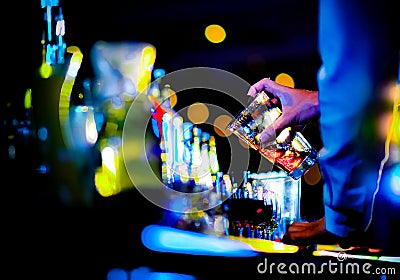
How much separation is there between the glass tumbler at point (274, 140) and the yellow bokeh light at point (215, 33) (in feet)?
2.76

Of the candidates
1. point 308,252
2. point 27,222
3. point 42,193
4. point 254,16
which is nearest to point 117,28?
point 254,16

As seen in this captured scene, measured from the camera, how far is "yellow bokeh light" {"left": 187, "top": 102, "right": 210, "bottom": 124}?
7.00 ft

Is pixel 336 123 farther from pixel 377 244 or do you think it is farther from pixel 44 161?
pixel 44 161

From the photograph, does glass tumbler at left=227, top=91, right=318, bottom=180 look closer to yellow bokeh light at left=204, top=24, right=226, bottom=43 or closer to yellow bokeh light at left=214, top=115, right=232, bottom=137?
yellow bokeh light at left=214, top=115, right=232, bottom=137

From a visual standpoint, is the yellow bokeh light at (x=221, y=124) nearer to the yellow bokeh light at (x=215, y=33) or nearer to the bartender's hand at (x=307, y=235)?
the yellow bokeh light at (x=215, y=33)

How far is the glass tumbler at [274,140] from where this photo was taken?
52.2 inches

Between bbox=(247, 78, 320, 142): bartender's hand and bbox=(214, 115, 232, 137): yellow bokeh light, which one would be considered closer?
bbox=(247, 78, 320, 142): bartender's hand

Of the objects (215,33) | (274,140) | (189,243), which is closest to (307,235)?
(274,140)

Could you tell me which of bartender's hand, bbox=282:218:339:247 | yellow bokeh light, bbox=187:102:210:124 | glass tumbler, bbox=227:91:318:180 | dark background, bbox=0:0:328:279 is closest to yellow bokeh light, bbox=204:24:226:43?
dark background, bbox=0:0:328:279

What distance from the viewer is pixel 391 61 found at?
923 millimetres

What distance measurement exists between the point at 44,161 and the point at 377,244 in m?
1.63

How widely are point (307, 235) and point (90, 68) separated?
1451 mm

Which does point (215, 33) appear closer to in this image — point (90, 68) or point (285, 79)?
point (285, 79)

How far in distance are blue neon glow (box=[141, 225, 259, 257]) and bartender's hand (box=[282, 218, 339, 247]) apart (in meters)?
0.24
